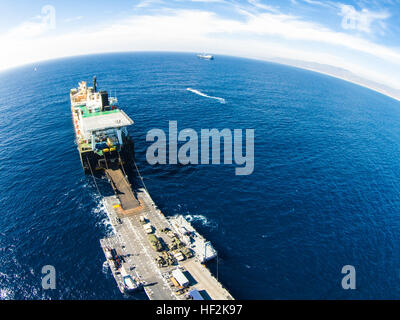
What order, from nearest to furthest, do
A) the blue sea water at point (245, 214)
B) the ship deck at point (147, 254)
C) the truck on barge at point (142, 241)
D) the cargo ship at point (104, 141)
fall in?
1. the ship deck at point (147, 254)
2. the truck on barge at point (142, 241)
3. the blue sea water at point (245, 214)
4. the cargo ship at point (104, 141)

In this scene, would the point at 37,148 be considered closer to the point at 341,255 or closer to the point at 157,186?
the point at 157,186

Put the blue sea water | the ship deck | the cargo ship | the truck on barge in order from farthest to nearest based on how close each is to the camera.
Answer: the cargo ship → the blue sea water → the truck on barge → the ship deck

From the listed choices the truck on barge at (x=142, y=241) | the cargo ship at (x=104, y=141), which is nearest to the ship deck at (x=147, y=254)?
the truck on barge at (x=142, y=241)

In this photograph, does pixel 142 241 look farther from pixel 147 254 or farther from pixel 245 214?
pixel 245 214

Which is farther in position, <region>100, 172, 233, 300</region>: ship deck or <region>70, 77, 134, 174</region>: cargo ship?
<region>70, 77, 134, 174</region>: cargo ship

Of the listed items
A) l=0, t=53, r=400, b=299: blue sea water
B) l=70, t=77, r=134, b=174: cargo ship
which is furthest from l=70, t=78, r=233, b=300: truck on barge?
l=0, t=53, r=400, b=299: blue sea water

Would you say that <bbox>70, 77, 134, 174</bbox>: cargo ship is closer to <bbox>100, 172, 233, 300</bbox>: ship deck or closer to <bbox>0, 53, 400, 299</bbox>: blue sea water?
<bbox>0, 53, 400, 299</bbox>: blue sea water

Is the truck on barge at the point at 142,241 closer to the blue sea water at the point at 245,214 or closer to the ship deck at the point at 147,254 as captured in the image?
the ship deck at the point at 147,254

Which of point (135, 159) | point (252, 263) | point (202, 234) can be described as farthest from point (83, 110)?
point (252, 263)

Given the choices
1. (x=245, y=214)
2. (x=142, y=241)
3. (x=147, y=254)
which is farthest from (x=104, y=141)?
(x=245, y=214)

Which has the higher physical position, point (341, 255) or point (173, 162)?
point (173, 162)
